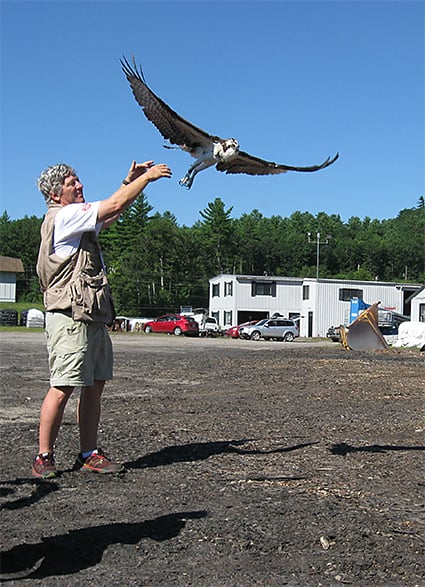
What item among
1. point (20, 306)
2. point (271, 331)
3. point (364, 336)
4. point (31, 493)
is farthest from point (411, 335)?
point (20, 306)

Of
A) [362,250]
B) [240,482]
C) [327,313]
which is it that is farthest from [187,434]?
[362,250]

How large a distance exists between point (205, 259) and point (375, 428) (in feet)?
284

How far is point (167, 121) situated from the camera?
17.5 ft

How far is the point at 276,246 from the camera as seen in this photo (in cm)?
11044

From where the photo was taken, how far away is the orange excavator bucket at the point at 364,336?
25.0m

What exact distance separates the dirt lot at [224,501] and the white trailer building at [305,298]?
1875 inches

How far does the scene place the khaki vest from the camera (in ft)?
13.1

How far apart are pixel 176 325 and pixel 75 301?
1633 inches

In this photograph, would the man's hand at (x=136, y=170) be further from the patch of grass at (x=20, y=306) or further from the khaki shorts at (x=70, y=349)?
the patch of grass at (x=20, y=306)

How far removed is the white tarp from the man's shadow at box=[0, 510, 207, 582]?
25863 millimetres

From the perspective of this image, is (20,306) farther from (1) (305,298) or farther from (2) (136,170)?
(2) (136,170)

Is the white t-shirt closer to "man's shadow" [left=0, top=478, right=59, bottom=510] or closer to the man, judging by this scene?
the man

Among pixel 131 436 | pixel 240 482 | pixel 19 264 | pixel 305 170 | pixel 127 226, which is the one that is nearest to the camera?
pixel 240 482

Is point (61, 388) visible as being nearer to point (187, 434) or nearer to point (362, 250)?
point (187, 434)
